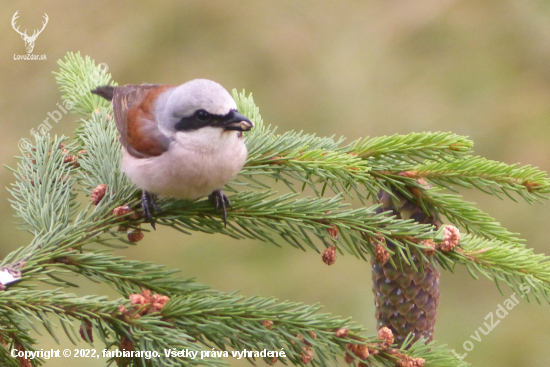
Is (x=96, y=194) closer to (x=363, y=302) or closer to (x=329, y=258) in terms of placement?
(x=329, y=258)

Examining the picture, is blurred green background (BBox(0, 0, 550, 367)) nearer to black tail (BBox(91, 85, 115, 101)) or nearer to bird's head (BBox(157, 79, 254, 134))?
black tail (BBox(91, 85, 115, 101))

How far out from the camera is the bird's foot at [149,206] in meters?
2.12

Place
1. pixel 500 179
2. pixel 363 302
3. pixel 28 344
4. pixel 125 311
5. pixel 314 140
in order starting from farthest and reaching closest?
pixel 363 302 → pixel 314 140 → pixel 500 179 → pixel 28 344 → pixel 125 311

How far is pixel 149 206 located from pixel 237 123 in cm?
53

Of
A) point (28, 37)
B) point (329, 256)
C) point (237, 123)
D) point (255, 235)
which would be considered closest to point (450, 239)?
point (329, 256)

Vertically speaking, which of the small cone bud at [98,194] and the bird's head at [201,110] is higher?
the bird's head at [201,110]

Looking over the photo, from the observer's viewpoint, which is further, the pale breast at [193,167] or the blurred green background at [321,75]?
the blurred green background at [321,75]

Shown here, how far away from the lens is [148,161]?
8.10 ft

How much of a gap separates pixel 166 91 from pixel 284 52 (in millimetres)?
3428

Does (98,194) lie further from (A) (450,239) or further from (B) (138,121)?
(A) (450,239)

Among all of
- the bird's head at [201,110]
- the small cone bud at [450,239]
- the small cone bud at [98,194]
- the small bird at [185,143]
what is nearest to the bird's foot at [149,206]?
the small bird at [185,143]

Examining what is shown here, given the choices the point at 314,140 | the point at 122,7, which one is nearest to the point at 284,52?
the point at 122,7

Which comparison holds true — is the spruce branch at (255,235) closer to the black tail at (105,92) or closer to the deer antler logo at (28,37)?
the black tail at (105,92)

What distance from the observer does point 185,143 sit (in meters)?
2.55
